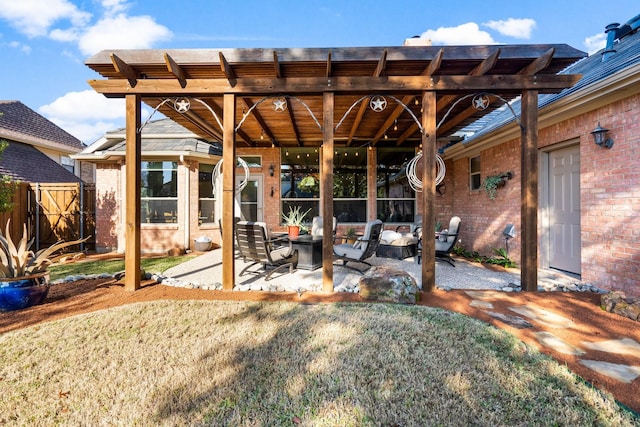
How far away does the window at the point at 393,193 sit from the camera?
356 inches

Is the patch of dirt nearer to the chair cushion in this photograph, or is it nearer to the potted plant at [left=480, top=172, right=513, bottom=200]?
the chair cushion

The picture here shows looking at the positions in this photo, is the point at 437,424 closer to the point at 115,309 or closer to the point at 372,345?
the point at 372,345

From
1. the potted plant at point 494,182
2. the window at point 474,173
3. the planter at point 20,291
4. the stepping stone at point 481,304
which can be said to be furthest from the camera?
the window at point 474,173

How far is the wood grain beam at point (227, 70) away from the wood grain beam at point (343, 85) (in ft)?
0.21

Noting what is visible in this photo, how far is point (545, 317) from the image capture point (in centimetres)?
325

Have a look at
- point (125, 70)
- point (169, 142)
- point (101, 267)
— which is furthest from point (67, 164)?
point (125, 70)

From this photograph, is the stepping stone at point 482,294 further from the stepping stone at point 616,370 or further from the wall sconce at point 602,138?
the wall sconce at point 602,138

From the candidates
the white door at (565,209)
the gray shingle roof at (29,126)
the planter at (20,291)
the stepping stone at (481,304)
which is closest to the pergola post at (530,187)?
the stepping stone at (481,304)

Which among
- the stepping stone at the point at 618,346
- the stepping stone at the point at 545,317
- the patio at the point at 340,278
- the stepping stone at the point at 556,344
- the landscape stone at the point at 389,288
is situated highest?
the landscape stone at the point at 389,288

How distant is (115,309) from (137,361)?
4.91 ft

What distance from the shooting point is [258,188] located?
909cm

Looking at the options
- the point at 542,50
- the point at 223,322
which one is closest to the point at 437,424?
the point at 223,322

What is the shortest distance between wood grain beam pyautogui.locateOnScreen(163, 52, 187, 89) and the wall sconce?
5.84 m

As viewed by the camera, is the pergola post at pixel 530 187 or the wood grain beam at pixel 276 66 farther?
the pergola post at pixel 530 187
